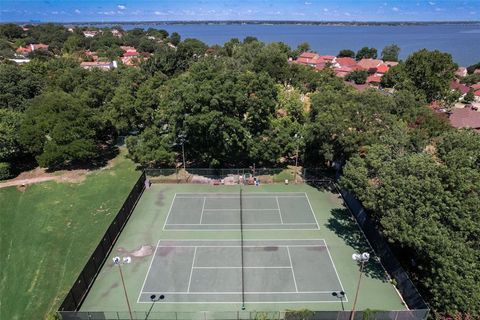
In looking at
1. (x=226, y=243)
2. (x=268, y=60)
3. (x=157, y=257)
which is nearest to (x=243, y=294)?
(x=226, y=243)

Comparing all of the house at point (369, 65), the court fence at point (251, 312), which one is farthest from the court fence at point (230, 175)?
the house at point (369, 65)

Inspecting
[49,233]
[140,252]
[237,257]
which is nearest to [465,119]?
[237,257]

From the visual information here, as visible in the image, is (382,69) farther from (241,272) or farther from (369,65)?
(241,272)

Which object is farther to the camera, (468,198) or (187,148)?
(187,148)

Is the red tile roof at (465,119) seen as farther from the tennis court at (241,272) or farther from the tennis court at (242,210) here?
the tennis court at (241,272)

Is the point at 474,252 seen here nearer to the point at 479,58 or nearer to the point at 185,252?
the point at 185,252

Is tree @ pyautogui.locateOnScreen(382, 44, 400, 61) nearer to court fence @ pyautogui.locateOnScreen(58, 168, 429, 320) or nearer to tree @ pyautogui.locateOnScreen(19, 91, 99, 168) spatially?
court fence @ pyautogui.locateOnScreen(58, 168, 429, 320)
